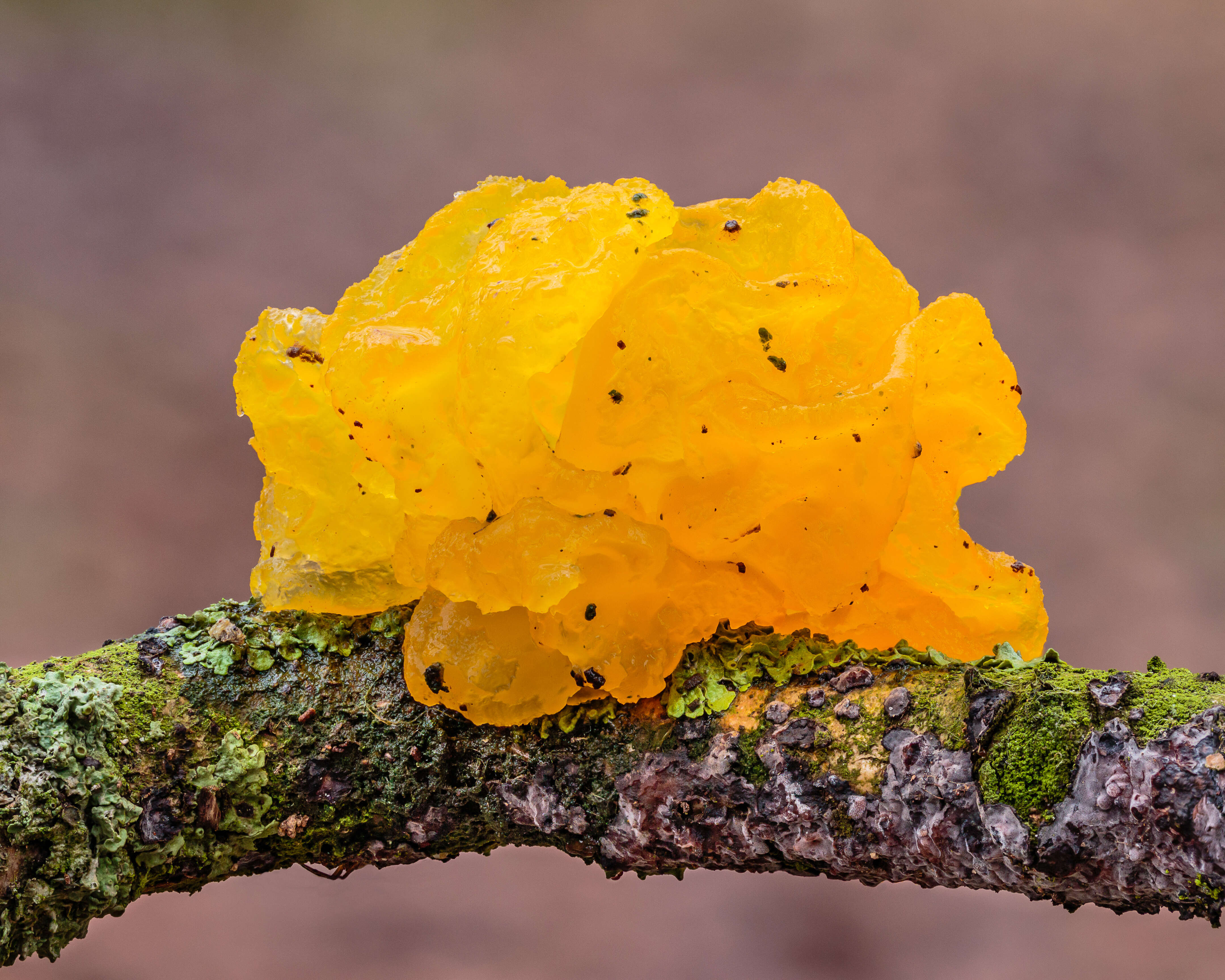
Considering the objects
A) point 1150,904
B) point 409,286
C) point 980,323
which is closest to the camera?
point 1150,904

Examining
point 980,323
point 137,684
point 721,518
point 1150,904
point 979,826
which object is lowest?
point 1150,904

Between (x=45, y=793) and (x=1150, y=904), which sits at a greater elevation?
(x=45, y=793)

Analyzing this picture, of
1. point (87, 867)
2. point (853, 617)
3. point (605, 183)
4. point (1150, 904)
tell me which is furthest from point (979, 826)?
point (87, 867)

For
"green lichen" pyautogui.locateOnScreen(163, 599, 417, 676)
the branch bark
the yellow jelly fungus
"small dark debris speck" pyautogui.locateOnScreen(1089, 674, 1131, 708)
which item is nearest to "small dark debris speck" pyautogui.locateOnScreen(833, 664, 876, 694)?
the branch bark

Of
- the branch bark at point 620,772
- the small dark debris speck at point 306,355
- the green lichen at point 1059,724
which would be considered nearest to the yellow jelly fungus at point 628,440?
the small dark debris speck at point 306,355

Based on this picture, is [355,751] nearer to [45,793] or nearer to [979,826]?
[45,793]

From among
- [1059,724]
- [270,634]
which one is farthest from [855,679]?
[270,634]

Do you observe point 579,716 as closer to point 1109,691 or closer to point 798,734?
point 798,734
